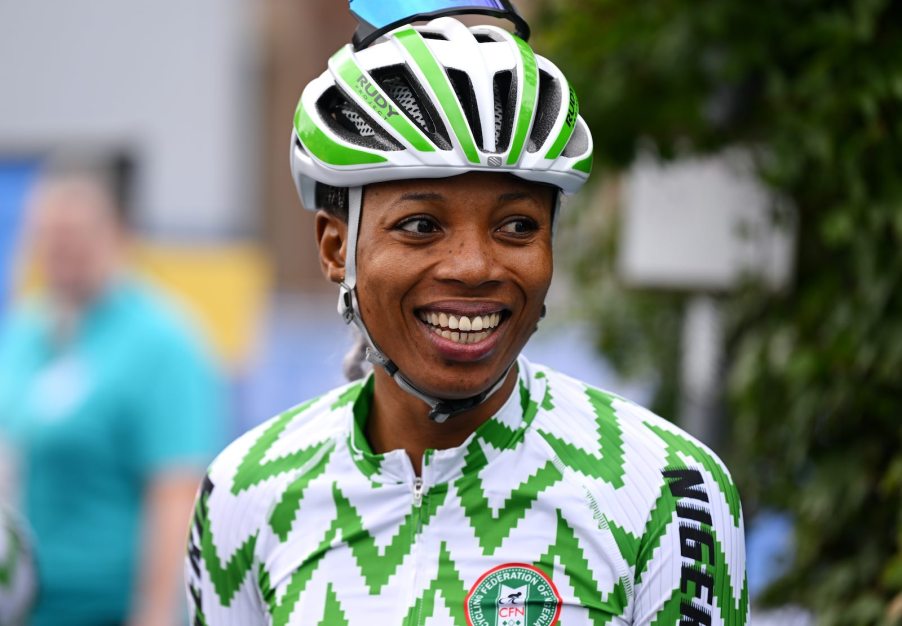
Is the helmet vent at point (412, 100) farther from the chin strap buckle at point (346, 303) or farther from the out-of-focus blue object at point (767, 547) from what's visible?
the out-of-focus blue object at point (767, 547)

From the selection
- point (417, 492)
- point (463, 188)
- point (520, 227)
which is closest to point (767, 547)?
point (417, 492)

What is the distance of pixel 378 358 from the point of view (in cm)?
255

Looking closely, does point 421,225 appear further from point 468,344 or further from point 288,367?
point 288,367

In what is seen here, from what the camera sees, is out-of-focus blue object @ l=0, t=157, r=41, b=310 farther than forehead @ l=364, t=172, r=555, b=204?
Yes

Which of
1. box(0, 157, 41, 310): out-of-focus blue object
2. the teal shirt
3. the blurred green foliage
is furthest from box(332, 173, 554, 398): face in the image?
box(0, 157, 41, 310): out-of-focus blue object

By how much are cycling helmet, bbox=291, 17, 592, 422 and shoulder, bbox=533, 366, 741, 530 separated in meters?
0.16

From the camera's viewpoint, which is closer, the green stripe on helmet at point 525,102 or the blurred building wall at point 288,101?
the green stripe on helmet at point 525,102

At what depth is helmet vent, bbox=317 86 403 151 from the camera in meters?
2.44

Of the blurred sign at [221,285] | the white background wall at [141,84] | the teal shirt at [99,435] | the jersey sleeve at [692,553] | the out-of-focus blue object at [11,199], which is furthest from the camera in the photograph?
the white background wall at [141,84]

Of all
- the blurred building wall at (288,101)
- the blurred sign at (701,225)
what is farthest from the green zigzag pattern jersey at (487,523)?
the blurred building wall at (288,101)

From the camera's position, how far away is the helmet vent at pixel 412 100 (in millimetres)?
2414

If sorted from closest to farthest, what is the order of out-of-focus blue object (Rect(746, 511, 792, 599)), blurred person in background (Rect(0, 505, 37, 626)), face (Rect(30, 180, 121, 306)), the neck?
the neck < blurred person in background (Rect(0, 505, 37, 626)) < out-of-focus blue object (Rect(746, 511, 792, 599)) < face (Rect(30, 180, 121, 306))

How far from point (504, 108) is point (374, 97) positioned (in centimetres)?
22

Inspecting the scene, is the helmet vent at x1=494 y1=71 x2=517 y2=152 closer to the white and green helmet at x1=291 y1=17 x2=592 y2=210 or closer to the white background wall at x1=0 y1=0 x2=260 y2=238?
the white and green helmet at x1=291 y1=17 x2=592 y2=210
